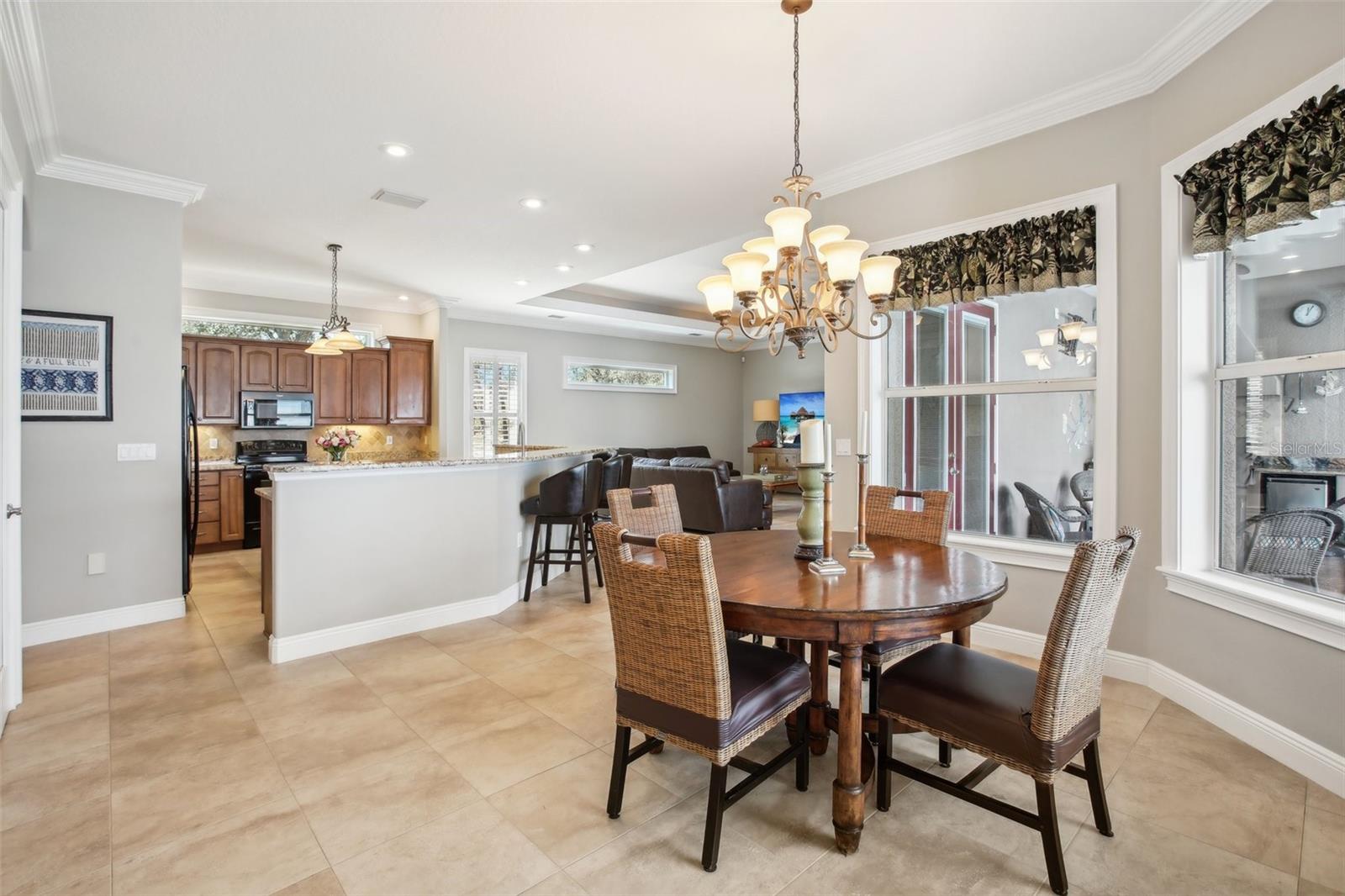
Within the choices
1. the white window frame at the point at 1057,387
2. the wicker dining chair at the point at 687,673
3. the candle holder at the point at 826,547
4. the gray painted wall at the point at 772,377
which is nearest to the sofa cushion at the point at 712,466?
the white window frame at the point at 1057,387

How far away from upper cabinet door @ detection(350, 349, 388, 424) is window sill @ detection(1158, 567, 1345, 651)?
7214 mm

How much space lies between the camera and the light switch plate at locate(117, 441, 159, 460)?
380cm

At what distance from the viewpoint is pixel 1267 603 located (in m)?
2.27

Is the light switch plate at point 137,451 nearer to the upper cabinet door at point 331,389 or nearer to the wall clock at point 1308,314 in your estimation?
the upper cabinet door at point 331,389

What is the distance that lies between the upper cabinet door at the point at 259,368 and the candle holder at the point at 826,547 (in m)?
6.52

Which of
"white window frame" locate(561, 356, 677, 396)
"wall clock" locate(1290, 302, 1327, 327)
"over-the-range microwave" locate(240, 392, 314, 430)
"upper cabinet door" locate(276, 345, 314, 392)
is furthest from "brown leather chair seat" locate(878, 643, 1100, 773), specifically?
"white window frame" locate(561, 356, 677, 396)

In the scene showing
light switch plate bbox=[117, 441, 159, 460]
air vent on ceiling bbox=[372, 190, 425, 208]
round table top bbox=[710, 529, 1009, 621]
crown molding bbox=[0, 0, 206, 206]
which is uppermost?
air vent on ceiling bbox=[372, 190, 425, 208]

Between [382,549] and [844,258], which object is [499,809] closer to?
[382,549]

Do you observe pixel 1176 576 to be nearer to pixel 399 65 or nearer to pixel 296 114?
pixel 399 65

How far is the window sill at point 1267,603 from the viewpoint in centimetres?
209

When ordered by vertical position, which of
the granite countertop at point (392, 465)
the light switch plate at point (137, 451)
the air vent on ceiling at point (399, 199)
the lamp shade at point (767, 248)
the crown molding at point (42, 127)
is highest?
the air vent on ceiling at point (399, 199)

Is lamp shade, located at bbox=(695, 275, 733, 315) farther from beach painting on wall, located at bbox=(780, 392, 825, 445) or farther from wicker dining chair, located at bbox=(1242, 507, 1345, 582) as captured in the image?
beach painting on wall, located at bbox=(780, 392, 825, 445)

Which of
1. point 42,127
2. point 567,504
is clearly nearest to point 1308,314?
point 567,504

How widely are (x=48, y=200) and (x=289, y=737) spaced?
3.40 m
